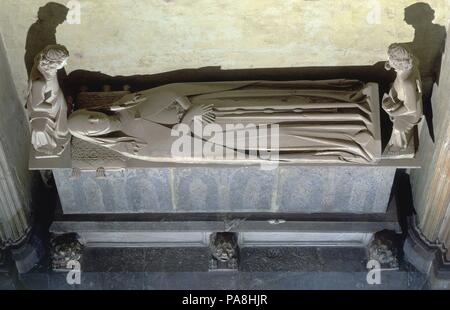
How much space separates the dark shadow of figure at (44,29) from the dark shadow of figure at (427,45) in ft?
9.34

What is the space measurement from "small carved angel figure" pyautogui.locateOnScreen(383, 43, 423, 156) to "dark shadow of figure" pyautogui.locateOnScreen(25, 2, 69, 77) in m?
2.70

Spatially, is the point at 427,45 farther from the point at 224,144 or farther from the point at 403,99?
the point at 224,144

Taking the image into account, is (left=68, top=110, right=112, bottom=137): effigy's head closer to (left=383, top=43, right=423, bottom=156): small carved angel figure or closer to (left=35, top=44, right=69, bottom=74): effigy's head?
(left=35, top=44, right=69, bottom=74): effigy's head

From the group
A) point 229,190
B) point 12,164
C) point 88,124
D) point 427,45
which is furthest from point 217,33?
point 12,164

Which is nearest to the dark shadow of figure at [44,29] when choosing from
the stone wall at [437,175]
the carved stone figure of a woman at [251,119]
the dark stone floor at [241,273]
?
the carved stone figure of a woman at [251,119]

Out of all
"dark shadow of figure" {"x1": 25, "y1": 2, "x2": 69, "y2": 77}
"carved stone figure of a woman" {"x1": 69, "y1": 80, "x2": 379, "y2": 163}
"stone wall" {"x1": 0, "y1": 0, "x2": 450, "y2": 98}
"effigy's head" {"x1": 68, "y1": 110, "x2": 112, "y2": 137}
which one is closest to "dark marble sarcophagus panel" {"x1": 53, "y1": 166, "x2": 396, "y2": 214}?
"carved stone figure of a woman" {"x1": 69, "y1": 80, "x2": 379, "y2": 163}

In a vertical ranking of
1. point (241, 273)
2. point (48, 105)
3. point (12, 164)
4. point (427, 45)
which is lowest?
point (241, 273)

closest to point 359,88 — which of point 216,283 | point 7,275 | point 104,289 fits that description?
point 216,283

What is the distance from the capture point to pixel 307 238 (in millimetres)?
8789

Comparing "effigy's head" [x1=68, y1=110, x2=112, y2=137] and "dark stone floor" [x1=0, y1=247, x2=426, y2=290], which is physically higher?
"effigy's head" [x1=68, y1=110, x2=112, y2=137]

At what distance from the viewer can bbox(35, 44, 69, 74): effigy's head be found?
293 inches

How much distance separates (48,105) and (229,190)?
178 centimetres

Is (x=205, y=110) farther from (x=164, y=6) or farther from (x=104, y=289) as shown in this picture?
(x=104, y=289)

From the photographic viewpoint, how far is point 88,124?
7785mm
